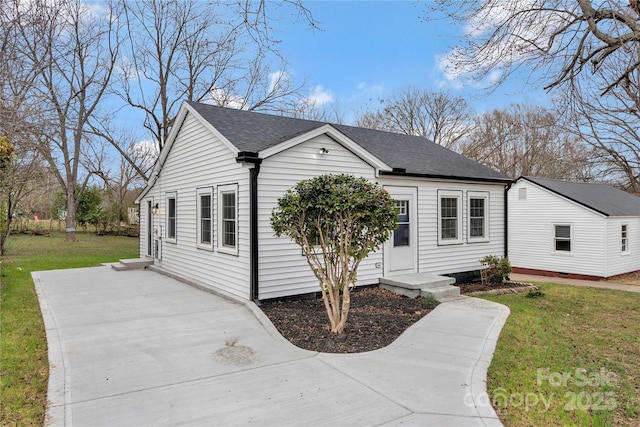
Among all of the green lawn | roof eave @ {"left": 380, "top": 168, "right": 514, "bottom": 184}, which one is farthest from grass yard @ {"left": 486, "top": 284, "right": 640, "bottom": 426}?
roof eave @ {"left": 380, "top": 168, "right": 514, "bottom": 184}

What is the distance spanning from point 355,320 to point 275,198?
285cm

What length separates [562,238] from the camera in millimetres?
14406

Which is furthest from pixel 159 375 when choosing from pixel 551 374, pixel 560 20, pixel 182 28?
pixel 182 28

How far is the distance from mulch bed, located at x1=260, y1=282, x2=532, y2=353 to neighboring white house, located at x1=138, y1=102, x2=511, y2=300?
63 cm

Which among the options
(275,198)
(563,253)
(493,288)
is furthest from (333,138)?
(563,253)

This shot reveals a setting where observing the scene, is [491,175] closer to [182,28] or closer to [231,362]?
[231,362]

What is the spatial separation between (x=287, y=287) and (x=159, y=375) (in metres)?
3.73

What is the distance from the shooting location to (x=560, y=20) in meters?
6.69

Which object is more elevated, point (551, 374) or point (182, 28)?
point (182, 28)

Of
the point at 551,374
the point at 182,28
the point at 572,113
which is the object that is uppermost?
the point at 182,28

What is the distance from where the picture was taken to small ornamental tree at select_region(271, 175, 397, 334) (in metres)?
5.31

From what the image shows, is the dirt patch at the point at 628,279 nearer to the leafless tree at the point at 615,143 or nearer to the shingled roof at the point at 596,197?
the shingled roof at the point at 596,197

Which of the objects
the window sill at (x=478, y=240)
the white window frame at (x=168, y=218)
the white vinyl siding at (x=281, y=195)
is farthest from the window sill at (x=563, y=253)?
the white window frame at (x=168, y=218)

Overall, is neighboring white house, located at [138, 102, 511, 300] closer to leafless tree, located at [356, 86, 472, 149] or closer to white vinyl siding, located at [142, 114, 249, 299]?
white vinyl siding, located at [142, 114, 249, 299]
